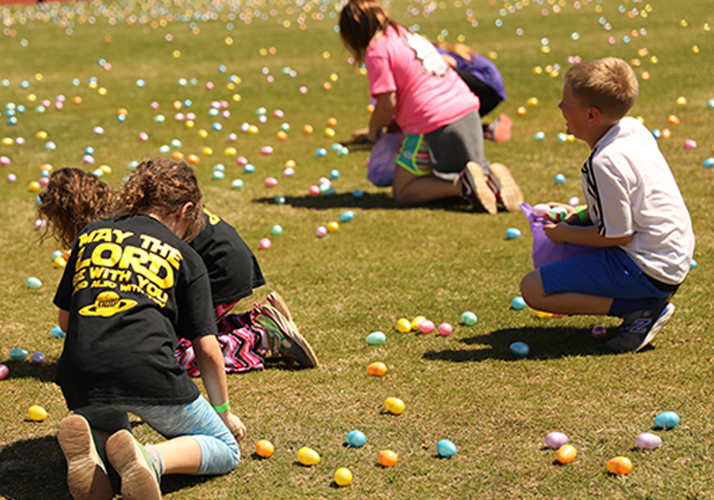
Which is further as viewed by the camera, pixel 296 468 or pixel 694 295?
pixel 694 295

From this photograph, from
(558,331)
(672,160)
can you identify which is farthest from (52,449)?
(672,160)

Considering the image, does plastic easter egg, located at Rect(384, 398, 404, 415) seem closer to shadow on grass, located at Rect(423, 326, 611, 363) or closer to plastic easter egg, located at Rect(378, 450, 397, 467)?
plastic easter egg, located at Rect(378, 450, 397, 467)

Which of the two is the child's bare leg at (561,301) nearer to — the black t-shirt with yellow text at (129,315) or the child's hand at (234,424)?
the child's hand at (234,424)

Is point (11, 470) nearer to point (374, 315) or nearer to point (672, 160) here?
point (374, 315)

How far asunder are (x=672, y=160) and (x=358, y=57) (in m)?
3.45

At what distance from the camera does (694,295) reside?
5012mm

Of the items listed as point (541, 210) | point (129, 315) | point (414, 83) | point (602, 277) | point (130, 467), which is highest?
point (414, 83)

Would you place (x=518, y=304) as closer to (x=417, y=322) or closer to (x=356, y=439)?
(x=417, y=322)

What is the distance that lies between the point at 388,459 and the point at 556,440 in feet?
2.47

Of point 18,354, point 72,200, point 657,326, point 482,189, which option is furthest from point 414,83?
point 18,354

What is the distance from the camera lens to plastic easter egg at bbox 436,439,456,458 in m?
3.40

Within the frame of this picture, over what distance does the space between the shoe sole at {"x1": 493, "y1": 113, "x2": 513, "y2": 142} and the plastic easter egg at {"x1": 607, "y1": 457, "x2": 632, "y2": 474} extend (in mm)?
6229

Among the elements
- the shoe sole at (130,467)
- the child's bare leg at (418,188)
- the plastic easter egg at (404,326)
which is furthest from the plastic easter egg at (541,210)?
the shoe sole at (130,467)

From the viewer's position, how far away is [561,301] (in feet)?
14.3
